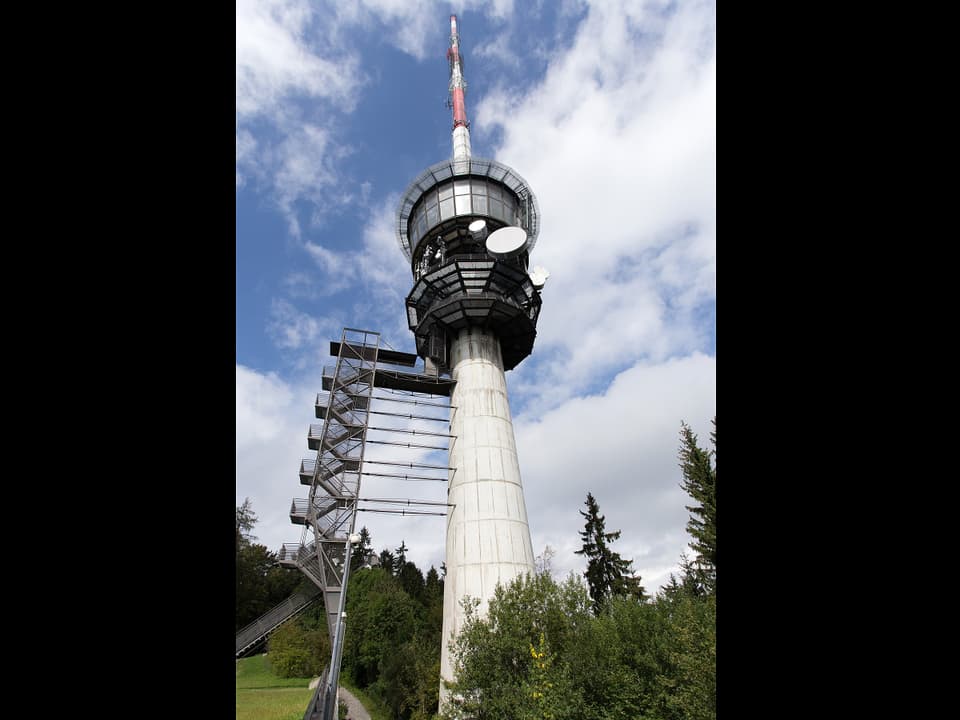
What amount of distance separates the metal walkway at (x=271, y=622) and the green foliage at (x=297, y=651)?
1476mm

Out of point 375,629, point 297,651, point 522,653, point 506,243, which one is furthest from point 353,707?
point 506,243

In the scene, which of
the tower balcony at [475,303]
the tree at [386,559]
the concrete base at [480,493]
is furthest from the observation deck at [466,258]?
the tree at [386,559]

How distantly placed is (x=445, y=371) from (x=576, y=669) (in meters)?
19.8

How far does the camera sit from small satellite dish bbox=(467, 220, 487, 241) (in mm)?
36312

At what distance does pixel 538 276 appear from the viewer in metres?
37.8

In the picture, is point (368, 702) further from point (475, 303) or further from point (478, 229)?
point (478, 229)

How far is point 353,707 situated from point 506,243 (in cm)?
3202

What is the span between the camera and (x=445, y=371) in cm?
3481

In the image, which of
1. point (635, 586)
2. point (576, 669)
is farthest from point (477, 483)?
point (635, 586)

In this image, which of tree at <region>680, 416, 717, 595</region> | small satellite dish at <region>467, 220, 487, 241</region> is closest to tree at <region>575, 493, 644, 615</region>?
tree at <region>680, 416, 717, 595</region>

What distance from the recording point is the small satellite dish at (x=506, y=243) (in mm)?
35031

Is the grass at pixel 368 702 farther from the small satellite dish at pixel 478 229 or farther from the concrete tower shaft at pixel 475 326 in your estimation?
the small satellite dish at pixel 478 229

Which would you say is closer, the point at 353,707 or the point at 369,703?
the point at 353,707
